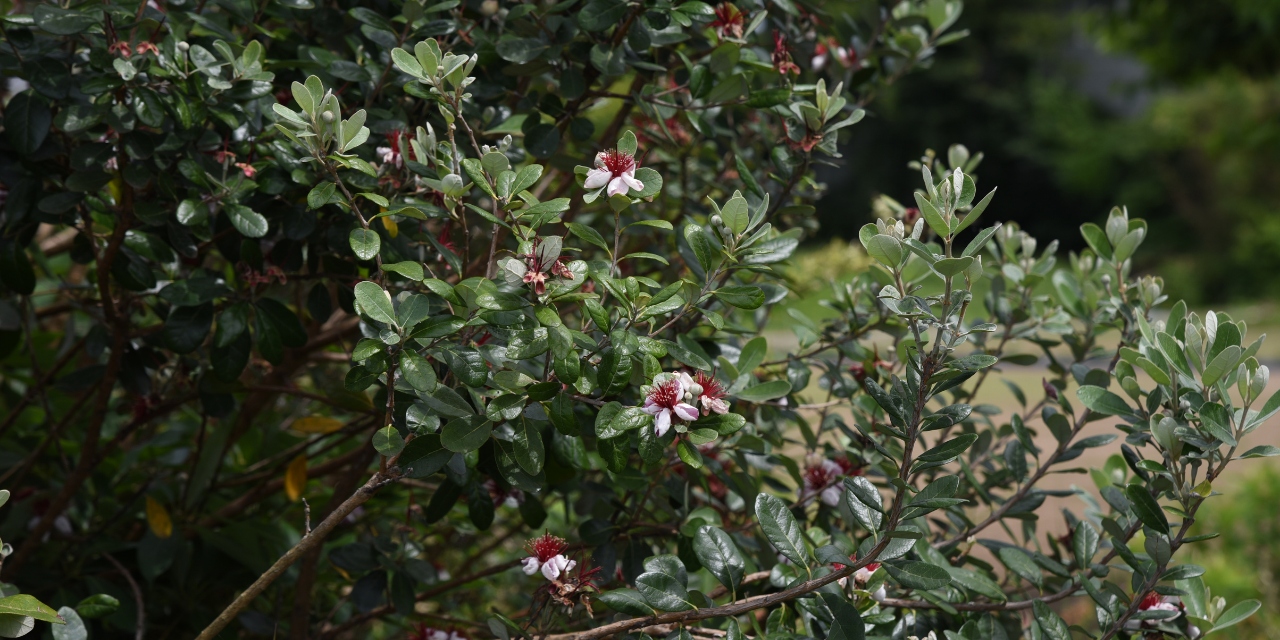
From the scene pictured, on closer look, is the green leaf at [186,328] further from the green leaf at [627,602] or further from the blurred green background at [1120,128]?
the blurred green background at [1120,128]

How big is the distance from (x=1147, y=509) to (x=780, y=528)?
0.35m

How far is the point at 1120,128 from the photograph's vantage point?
1134cm

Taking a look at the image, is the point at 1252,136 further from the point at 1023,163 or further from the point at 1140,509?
the point at 1023,163

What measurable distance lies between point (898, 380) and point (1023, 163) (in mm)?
14167

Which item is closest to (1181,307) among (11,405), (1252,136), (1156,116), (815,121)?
(815,121)

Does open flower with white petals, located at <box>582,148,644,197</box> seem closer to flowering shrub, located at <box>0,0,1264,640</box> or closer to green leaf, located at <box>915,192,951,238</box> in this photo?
→ flowering shrub, located at <box>0,0,1264,640</box>

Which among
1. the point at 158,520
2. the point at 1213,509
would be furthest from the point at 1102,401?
the point at 1213,509

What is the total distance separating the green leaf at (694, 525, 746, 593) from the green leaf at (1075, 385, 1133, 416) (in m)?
0.38

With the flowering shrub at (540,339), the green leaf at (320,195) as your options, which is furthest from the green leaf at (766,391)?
the green leaf at (320,195)

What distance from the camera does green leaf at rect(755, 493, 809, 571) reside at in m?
0.77

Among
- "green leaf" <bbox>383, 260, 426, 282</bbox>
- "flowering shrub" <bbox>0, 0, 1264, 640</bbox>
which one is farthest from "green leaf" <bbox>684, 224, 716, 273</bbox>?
"green leaf" <bbox>383, 260, 426, 282</bbox>

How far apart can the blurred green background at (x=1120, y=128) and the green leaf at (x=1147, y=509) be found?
429 centimetres

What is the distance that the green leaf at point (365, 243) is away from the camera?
756 mm

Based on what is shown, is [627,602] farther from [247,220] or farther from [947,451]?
[247,220]
